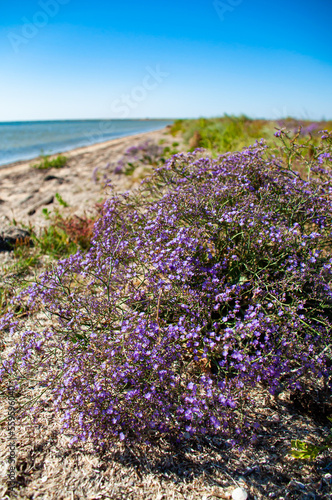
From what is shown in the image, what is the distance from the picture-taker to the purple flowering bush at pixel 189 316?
2080mm

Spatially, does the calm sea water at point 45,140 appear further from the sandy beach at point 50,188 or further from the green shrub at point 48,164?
the sandy beach at point 50,188

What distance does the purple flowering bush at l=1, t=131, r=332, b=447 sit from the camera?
2.08 metres

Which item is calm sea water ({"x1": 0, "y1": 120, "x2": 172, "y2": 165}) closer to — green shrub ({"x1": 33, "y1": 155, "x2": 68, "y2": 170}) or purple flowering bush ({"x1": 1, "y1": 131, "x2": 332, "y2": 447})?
green shrub ({"x1": 33, "y1": 155, "x2": 68, "y2": 170})

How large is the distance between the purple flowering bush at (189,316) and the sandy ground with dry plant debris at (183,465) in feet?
0.42

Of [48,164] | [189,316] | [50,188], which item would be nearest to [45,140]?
[48,164]

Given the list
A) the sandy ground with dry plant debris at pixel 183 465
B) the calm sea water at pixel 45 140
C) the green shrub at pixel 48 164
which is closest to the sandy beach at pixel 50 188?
the green shrub at pixel 48 164

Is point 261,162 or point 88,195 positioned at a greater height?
point 261,162

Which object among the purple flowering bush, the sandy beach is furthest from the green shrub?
the purple flowering bush

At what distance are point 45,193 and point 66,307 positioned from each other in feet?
24.4

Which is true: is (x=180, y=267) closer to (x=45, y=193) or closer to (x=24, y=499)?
(x=24, y=499)

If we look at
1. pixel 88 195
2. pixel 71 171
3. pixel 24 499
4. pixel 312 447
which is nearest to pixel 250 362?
pixel 312 447

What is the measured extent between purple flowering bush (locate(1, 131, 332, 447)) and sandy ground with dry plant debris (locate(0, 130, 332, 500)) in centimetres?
13

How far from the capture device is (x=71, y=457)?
2.19m

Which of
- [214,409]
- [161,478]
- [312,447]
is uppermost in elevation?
[214,409]
